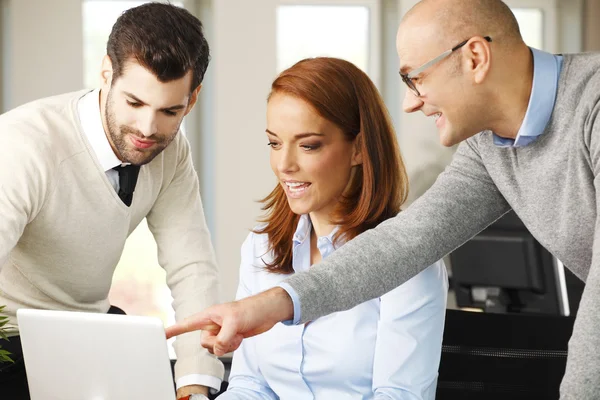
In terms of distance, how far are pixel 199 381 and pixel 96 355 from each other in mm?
762

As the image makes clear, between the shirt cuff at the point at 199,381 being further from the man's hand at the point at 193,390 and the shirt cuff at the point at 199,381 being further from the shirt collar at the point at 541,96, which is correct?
the shirt collar at the point at 541,96

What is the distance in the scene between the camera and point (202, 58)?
2.21 meters

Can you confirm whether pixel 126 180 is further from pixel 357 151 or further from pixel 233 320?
pixel 233 320

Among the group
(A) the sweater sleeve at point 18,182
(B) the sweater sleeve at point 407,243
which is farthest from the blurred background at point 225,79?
(B) the sweater sleeve at point 407,243

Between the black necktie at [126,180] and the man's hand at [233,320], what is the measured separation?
0.84 metres

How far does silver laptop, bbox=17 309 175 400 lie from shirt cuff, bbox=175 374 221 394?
67 cm

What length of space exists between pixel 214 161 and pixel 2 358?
3.86m

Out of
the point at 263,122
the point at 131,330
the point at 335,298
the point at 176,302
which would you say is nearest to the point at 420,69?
the point at 335,298

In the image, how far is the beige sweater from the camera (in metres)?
2.00

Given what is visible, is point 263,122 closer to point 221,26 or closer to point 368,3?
point 221,26

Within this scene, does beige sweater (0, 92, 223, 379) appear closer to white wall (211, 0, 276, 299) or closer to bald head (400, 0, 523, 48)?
bald head (400, 0, 523, 48)

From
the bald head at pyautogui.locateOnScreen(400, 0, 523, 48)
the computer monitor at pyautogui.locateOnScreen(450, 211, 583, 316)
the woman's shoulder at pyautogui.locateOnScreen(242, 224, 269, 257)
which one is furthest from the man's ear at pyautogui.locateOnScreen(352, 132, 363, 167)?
the computer monitor at pyautogui.locateOnScreen(450, 211, 583, 316)

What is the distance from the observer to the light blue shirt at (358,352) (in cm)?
178

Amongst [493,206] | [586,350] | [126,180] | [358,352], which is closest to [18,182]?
[126,180]
